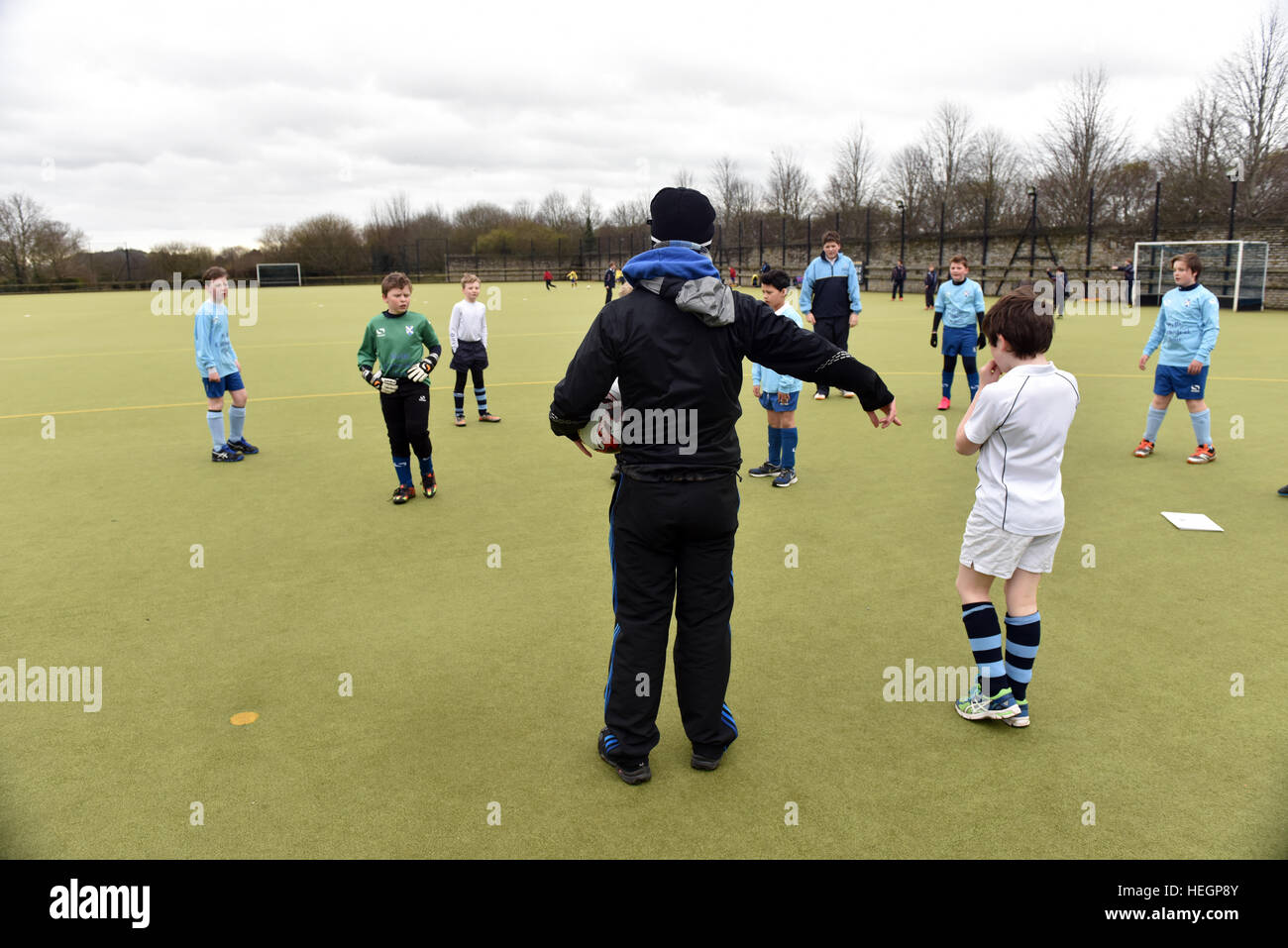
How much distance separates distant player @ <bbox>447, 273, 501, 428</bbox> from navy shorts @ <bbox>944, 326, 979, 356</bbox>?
19.7 ft

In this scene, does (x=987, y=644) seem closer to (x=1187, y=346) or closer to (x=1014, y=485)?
(x=1014, y=485)

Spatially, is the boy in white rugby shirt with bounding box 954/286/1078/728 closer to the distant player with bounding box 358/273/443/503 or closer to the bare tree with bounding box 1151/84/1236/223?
the distant player with bounding box 358/273/443/503

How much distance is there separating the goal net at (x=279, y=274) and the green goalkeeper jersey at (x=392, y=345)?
207ft

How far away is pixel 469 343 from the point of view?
10891 millimetres

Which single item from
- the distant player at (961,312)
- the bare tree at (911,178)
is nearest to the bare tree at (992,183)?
the bare tree at (911,178)

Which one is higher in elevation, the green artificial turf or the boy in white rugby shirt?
the boy in white rugby shirt

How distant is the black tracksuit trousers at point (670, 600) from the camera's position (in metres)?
3.35

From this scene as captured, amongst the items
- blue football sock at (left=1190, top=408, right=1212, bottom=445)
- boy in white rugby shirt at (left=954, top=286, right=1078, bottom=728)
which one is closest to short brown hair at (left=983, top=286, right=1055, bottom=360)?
boy in white rugby shirt at (left=954, top=286, right=1078, bottom=728)

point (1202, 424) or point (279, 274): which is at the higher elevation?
point (279, 274)

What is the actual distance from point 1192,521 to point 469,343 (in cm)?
812

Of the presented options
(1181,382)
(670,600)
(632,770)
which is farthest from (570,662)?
(1181,382)

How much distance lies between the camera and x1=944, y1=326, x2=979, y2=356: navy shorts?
10.7 meters

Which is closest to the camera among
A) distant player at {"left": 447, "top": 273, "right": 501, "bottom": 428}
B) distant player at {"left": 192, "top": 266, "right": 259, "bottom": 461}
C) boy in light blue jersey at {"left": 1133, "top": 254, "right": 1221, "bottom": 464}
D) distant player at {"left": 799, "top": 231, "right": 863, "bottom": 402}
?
boy in light blue jersey at {"left": 1133, "top": 254, "right": 1221, "bottom": 464}
